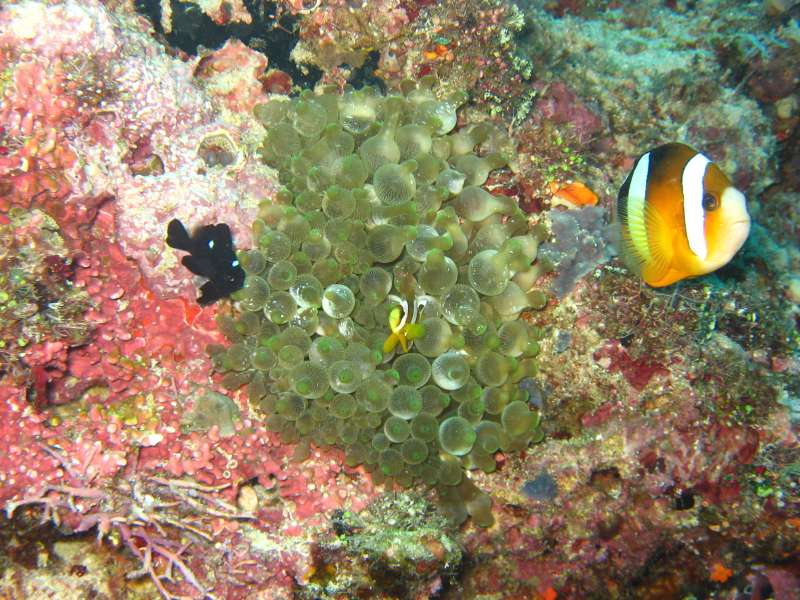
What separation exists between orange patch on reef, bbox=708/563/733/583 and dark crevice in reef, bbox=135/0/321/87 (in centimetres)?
456

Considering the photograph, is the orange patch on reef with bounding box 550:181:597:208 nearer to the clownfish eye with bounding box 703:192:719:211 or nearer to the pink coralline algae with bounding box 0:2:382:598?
the clownfish eye with bounding box 703:192:719:211

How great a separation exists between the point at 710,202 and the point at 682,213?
122 millimetres

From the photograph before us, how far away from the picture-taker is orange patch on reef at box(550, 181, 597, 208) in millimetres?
3445

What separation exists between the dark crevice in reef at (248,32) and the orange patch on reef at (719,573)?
4560 millimetres

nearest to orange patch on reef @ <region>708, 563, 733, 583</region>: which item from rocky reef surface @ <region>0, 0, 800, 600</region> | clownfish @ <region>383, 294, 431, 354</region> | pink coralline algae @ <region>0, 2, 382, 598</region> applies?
rocky reef surface @ <region>0, 0, 800, 600</region>

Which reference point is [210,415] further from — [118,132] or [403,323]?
[118,132]

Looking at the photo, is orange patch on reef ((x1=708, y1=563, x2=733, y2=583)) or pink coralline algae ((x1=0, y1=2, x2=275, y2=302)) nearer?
pink coralline algae ((x1=0, y1=2, x2=275, y2=302))

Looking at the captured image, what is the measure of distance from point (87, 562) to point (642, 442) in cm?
366

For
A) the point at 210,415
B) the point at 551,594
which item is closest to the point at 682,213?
the point at 551,594

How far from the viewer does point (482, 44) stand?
3723 millimetres

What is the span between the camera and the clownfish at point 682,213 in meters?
2.30

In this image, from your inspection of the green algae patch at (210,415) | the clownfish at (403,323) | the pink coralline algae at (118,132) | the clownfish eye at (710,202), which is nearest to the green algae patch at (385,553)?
the green algae patch at (210,415)

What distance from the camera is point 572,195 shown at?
11.3 feet

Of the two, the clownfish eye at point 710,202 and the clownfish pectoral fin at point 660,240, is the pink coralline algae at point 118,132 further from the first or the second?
the clownfish eye at point 710,202
